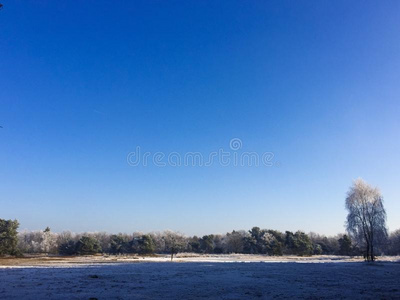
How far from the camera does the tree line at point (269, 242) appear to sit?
52.3 m

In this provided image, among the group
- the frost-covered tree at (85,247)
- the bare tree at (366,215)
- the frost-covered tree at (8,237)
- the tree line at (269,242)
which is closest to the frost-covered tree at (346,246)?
the tree line at (269,242)

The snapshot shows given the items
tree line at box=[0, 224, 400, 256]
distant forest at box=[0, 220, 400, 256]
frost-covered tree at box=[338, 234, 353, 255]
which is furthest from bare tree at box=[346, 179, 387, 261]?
frost-covered tree at box=[338, 234, 353, 255]

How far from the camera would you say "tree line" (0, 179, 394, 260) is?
52.3 meters

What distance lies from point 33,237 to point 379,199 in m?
143

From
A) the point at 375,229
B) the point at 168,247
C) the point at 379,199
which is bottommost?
the point at 168,247

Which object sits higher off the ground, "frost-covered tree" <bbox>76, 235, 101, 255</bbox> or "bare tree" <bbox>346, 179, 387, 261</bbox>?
"bare tree" <bbox>346, 179, 387, 261</bbox>

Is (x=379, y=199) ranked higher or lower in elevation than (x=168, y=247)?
higher

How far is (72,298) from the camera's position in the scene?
511 inches

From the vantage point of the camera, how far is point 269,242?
99000mm

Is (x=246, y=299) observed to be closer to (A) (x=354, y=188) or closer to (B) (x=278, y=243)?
(A) (x=354, y=188)

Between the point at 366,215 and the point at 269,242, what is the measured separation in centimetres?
5155

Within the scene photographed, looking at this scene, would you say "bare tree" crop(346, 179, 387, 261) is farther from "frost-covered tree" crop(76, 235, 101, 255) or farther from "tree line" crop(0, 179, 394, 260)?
"frost-covered tree" crop(76, 235, 101, 255)

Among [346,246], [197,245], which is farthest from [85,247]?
[346,246]

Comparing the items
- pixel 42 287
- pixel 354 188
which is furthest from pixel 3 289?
pixel 354 188
